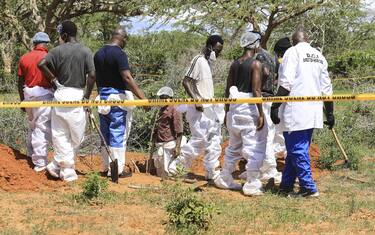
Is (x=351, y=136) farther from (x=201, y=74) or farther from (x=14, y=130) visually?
(x=14, y=130)

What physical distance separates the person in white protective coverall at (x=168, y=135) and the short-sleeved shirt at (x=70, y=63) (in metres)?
1.31

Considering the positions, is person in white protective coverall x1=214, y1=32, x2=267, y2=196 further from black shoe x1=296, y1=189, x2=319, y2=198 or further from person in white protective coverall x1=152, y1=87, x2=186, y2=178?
person in white protective coverall x1=152, y1=87, x2=186, y2=178

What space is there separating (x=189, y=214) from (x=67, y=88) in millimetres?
2799

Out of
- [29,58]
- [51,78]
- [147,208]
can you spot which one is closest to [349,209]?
[147,208]

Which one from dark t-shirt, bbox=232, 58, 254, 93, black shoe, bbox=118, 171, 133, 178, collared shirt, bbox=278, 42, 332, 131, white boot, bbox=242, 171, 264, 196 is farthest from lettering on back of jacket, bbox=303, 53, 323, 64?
black shoe, bbox=118, 171, 133, 178

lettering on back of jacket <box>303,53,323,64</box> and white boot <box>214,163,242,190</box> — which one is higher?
lettering on back of jacket <box>303,53,323,64</box>

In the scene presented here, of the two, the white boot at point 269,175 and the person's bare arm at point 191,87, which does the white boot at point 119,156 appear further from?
the white boot at point 269,175

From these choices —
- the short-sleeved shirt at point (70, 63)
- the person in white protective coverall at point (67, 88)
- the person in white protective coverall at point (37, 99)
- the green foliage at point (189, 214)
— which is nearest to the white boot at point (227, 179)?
the person in white protective coverall at point (67, 88)

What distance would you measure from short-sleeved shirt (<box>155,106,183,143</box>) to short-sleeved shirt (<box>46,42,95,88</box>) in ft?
4.73

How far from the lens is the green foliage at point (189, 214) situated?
207 inches

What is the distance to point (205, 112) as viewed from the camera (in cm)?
765

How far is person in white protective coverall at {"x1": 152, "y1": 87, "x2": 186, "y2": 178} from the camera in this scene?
8.37 meters

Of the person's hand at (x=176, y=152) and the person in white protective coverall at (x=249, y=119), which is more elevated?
the person in white protective coverall at (x=249, y=119)

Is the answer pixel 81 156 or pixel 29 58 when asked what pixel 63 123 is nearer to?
pixel 29 58
